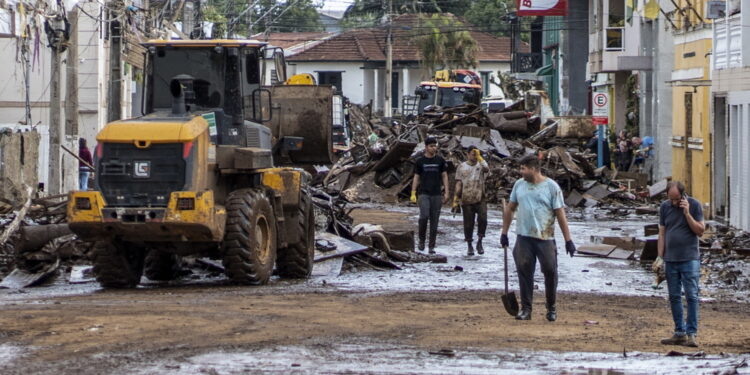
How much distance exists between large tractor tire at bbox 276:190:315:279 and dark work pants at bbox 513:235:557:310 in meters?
5.09

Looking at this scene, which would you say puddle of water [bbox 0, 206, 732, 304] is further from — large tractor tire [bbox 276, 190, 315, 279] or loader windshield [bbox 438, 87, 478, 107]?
loader windshield [bbox 438, 87, 478, 107]

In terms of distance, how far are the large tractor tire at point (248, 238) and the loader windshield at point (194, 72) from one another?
53.7 inches

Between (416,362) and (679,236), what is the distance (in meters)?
3.48

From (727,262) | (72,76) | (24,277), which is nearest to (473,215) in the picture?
(727,262)

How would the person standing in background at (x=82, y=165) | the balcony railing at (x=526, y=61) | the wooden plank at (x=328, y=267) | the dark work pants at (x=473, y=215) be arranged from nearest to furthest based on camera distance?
the wooden plank at (x=328, y=267), the dark work pants at (x=473, y=215), the person standing in background at (x=82, y=165), the balcony railing at (x=526, y=61)

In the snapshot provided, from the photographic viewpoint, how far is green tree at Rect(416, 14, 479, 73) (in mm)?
83312

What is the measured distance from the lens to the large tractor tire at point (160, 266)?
1794cm

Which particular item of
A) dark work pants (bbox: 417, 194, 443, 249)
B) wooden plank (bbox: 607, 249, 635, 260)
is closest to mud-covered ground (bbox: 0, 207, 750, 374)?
wooden plank (bbox: 607, 249, 635, 260)

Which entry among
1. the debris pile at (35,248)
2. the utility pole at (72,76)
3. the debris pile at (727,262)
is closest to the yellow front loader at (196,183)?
the debris pile at (35,248)

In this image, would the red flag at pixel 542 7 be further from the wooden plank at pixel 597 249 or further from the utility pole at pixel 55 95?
the wooden plank at pixel 597 249

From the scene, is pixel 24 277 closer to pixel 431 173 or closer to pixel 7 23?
pixel 431 173

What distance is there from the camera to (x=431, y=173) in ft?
73.9

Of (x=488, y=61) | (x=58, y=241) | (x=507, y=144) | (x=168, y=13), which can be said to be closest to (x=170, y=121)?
(x=58, y=241)

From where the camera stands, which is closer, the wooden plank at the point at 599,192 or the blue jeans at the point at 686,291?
the blue jeans at the point at 686,291
